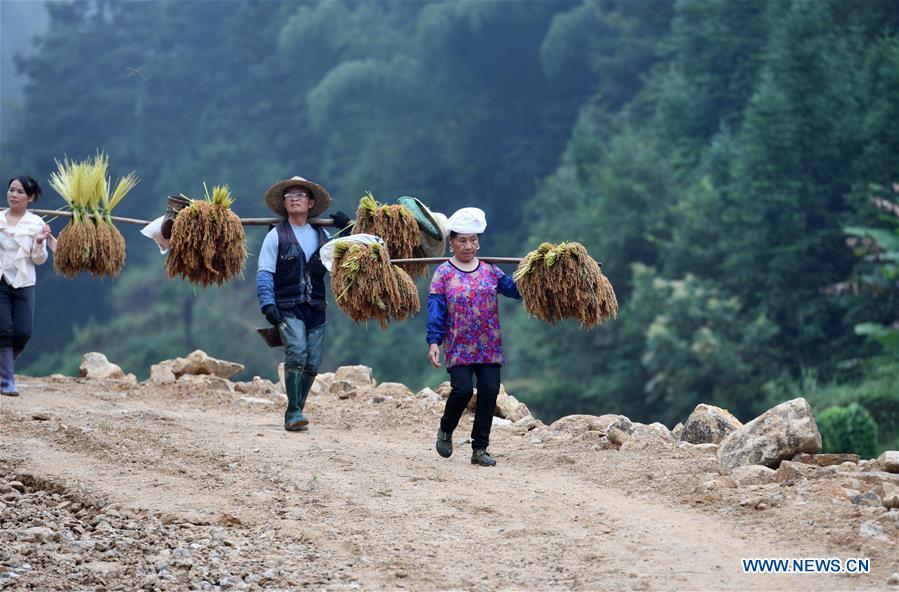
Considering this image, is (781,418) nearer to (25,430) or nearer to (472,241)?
(472,241)

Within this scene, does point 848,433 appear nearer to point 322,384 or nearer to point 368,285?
point 322,384

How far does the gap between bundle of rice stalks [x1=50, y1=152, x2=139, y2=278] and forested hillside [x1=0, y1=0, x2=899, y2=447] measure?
46.9ft

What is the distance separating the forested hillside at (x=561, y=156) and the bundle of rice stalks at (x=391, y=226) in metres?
13.9

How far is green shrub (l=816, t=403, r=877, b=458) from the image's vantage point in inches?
814

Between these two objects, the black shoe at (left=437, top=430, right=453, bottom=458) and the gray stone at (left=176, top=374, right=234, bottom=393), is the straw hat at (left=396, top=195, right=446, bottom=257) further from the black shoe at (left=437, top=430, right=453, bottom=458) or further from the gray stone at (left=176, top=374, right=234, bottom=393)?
the gray stone at (left=176, top=374, right=234, bottom=393)

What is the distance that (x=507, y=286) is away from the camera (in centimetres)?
805

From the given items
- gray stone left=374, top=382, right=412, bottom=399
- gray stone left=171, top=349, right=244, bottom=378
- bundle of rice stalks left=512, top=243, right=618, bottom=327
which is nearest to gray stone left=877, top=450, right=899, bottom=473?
bundle of rice stalks left=512, top=243, right=618, bottom=327

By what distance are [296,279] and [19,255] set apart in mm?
2485

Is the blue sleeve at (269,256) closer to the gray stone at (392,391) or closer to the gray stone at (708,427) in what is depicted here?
the gray stone at (392,391)

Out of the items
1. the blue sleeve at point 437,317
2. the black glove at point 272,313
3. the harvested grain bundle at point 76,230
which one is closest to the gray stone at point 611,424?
the blue sleeve at point 437,317

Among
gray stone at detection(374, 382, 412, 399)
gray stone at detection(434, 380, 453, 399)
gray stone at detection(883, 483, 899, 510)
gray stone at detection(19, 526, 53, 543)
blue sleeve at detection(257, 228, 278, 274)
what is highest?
blue sleeve at detection(257, 228, 278, 274)

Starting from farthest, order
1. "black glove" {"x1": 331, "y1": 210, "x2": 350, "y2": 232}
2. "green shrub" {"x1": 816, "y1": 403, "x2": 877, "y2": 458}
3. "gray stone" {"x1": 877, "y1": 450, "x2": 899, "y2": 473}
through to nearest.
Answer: "green shrub" {"x1": 816, "y1": 403, "x2": 877, "y2": 458}, "black glove" {"x1": 331, "y1": 210, "x2": 350, "y2": 232}, "gray stone" {"x1": 877, "y1": 450, "x2": 899, "y2": 473}

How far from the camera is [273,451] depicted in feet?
27.7

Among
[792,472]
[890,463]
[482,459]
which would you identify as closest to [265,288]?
[482,459]
